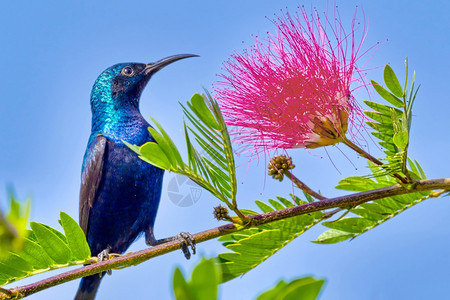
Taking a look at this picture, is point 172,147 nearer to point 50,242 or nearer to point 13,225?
point 50,242

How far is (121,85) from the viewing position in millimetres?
4473

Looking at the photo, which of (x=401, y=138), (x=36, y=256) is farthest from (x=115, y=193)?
(x=401, y=138)

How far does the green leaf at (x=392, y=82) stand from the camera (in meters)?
1.76

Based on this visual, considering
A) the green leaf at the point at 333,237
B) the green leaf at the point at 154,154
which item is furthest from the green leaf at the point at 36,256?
the green leaf at the point at 333,237

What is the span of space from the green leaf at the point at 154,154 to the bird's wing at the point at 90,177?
94.5 inches

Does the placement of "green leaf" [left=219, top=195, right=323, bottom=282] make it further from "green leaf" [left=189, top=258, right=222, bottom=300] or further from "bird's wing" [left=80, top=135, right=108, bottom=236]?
"bird's wing" [left=80, top=135, right=108, bottom=236]

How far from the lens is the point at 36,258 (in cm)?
181

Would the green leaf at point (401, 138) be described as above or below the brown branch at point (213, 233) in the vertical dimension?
above

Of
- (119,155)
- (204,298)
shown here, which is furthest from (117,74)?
(204,298)

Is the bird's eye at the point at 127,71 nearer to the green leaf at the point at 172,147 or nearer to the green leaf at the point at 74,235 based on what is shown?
the green leaf at the point at 74,235

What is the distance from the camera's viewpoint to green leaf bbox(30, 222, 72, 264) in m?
1.78

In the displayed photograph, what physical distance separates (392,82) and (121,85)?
3.08 meters

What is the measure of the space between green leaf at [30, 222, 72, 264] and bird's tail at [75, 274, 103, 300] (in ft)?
6.27

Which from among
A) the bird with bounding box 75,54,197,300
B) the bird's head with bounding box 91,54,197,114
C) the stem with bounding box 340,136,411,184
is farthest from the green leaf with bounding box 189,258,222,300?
the bird's head with bounding box 91,54,197,114
